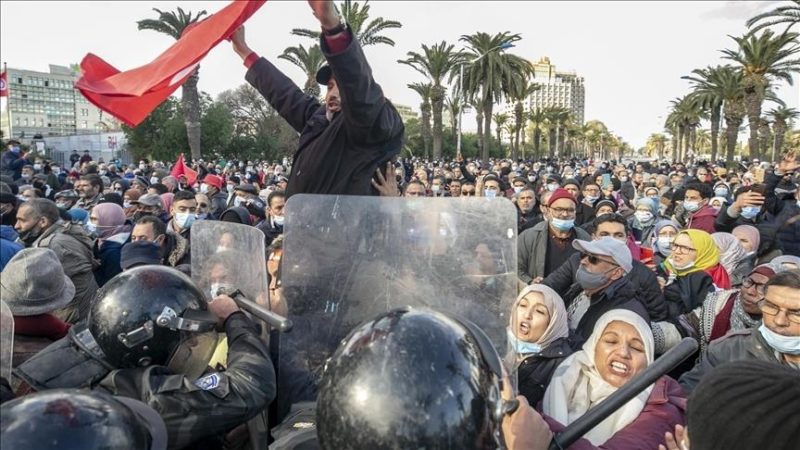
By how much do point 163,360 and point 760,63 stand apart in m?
35.9

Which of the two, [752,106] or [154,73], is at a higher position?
[752,106]

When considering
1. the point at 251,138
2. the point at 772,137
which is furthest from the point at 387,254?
the point at 772,137

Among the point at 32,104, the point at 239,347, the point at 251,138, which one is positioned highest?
the point at 32,104

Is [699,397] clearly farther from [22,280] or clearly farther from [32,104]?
[32,104]

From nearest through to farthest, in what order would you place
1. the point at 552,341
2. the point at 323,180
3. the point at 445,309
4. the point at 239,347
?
the point at 445,309 < the point at 239,347 < the point at 323,180 < the point at 552,341

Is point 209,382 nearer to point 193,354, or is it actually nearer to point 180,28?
point 193,354

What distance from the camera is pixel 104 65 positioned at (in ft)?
8.68

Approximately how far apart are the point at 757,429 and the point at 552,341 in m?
1.77

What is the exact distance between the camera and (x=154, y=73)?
2.34 m

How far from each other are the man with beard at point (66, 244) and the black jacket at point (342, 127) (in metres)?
2.31

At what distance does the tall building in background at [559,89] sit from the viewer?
142 meters

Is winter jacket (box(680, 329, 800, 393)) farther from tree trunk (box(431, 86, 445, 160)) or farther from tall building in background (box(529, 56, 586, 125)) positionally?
tall building in background (box(529, 56, 586, 125))

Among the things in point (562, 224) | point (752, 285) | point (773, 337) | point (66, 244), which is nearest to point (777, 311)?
point (773, 337)

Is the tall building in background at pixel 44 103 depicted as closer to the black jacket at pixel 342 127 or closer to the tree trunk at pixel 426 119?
the tree trunk at pixel 426 119
